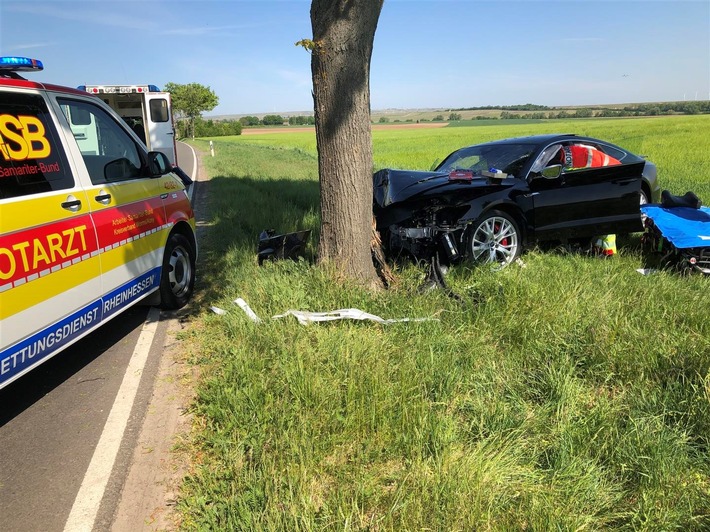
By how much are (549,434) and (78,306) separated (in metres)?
3.28

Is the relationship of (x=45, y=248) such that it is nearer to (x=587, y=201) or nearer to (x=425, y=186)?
(x=425, y=186)

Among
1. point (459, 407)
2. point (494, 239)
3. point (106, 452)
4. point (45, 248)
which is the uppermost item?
point (45, 248)

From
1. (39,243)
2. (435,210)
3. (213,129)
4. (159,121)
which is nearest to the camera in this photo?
(39,243)

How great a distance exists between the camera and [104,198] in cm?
395

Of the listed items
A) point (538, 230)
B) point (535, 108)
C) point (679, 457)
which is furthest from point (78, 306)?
point (535, 108)

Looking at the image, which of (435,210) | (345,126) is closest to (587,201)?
(435,210)

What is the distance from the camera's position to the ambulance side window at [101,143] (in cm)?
394

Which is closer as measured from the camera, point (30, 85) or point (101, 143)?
point (30, 85)

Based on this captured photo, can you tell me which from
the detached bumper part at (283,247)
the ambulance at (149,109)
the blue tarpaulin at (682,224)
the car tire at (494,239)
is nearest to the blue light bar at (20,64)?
the detached bumper part at (283,247)

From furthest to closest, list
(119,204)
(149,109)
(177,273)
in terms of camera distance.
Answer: (149,109)
(177,273)
(119,204)

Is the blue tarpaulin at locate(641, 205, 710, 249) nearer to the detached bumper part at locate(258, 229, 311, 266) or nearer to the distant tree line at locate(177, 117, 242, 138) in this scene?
the detached bumper part at locate(258, 229, 311, 266)

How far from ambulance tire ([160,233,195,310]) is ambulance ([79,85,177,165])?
39.6ft

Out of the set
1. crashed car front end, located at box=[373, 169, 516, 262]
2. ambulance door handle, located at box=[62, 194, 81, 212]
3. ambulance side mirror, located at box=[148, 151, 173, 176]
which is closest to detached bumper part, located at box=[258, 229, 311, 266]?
crashed car front end, located at box=[373, 169, 516, 262]

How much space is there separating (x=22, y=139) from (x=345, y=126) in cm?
264
